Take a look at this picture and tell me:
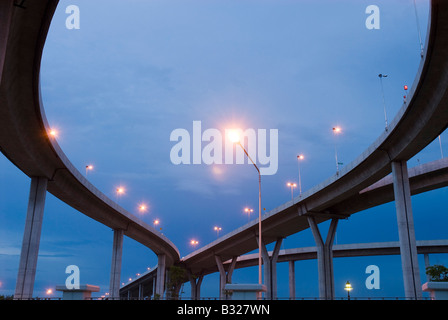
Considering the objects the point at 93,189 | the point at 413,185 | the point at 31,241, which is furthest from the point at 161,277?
the point at 413,185

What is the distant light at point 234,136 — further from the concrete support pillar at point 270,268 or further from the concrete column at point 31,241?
the concrete support pillar at point 270,268

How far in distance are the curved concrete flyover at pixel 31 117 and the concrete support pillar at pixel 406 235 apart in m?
32.5

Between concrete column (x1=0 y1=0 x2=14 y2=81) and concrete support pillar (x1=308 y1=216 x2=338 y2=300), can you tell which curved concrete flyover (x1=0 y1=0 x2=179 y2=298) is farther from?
concrete support pillar (x1=308 y1=216 x2=338 y2=300)

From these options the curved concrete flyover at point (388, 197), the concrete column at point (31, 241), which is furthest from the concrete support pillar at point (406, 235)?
the concrete column at point (31, 241)

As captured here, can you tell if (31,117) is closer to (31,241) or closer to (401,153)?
(31,241)

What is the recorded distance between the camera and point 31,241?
148 ft

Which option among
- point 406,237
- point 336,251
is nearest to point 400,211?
point 406,237

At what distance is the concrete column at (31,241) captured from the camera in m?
43.7

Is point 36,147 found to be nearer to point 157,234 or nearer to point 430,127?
point 430,127

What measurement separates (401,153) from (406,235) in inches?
303

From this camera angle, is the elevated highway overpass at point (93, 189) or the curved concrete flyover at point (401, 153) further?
the curved concrete flyover at point (401, 153)

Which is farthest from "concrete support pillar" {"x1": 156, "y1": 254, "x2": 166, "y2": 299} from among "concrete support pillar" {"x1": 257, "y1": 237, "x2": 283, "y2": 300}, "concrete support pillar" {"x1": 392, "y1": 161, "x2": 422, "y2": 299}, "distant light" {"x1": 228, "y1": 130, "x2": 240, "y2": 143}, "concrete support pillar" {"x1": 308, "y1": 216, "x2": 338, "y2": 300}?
"distant light" {"x1": 228, "y1": 130, "x2": 240, "y2": 143}

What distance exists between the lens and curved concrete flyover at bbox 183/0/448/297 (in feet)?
91.6

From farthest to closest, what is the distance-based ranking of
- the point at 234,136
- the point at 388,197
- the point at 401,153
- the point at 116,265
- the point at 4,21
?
the point at 116,265 < the point at 388,197 < the point at 401,153 < the point at 234,136 < the point at 4,21
